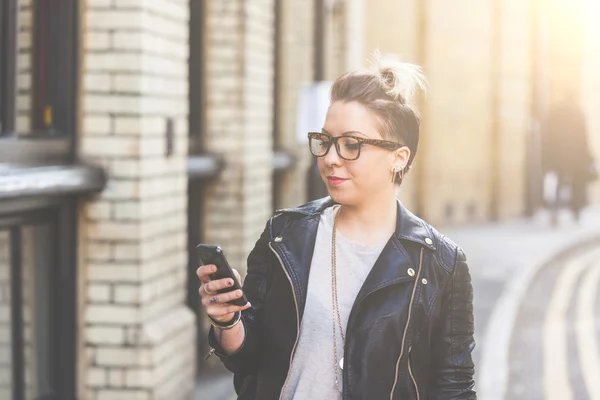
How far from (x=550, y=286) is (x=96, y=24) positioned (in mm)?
9370

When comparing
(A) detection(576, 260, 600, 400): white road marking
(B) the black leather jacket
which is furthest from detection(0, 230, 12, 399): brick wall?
(A) detection(576, 260, 600, 400): white road marking

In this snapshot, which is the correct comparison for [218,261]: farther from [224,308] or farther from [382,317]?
[382,317]

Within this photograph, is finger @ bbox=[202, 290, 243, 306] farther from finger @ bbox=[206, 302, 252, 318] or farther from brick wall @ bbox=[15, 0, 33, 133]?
brick wall @ bbox=[15, 0, 33, 133]

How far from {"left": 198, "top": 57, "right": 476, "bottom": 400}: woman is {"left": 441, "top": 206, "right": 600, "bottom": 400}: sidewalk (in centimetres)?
486

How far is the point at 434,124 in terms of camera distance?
21.6 metres

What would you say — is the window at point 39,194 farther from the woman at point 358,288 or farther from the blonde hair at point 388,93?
the blonde hair at point 388,93

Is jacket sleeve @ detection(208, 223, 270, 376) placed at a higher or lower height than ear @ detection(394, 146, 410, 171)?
lower

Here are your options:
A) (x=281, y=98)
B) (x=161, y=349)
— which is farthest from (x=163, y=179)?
(x=281, y=98)

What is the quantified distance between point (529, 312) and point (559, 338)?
1.43 m

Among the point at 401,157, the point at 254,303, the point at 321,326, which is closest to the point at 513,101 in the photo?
the point at 401,157

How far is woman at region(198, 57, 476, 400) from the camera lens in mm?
2869

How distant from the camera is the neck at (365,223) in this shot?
299 centimetres

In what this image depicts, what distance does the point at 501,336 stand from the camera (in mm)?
10117

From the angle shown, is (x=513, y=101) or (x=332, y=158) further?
(x=513, y=101)
